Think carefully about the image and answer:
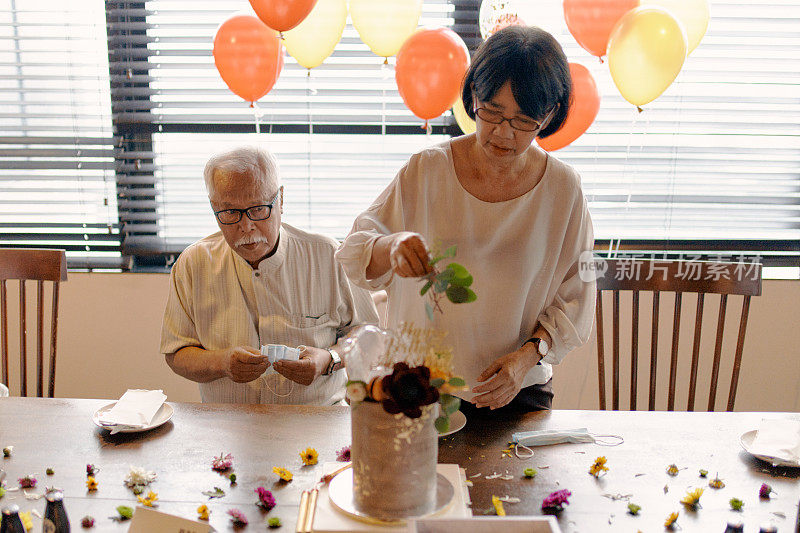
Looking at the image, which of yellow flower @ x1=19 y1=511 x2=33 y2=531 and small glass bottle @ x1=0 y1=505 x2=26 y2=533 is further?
yellow flower @ x1=19 y1=511 x2=33 y2=531

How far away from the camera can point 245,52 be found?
2.31m

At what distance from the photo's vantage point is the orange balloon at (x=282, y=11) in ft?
6.63

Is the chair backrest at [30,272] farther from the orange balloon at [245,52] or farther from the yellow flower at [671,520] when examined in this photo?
the yellow flower at [671,520]

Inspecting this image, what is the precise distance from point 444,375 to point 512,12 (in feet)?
5.34

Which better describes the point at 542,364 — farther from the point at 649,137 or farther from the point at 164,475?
the point at 649,137

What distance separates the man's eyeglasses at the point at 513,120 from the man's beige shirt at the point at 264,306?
78cm

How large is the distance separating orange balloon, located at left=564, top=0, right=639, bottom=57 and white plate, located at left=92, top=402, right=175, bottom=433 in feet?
5.68

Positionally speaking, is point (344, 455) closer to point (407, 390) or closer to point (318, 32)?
point (407, 390)

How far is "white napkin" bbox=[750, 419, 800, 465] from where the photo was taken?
147 centimetres

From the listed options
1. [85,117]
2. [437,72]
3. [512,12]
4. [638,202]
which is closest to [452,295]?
[437,72]

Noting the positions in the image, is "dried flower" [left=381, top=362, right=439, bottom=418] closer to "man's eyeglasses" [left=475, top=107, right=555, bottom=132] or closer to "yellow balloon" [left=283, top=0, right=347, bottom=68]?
"man's eyeglasses" [left=475, top=107, right=555, bottom=132]

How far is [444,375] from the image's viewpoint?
1.10m

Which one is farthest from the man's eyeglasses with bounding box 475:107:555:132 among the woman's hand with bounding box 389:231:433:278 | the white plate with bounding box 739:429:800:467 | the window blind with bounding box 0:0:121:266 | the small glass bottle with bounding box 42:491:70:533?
the window blind with bounding box 0:0:121:266

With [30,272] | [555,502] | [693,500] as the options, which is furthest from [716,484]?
[30,272]
